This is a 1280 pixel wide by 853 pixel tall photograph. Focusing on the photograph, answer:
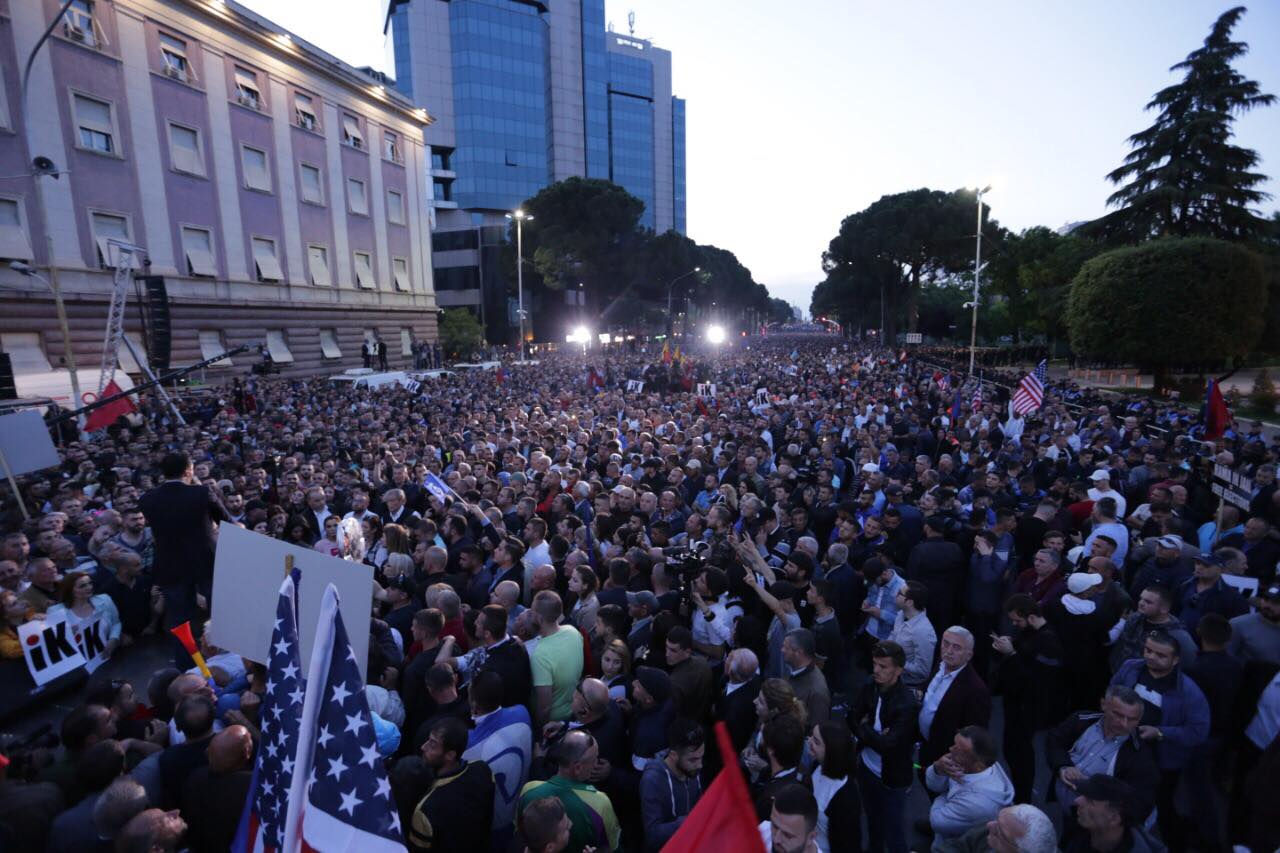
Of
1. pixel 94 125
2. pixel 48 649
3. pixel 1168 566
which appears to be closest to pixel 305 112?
pixel 94 125

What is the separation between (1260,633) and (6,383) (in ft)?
76.6

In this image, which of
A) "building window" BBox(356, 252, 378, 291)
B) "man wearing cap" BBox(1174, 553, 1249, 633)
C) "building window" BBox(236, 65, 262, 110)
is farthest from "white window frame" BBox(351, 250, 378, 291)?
"man wearing cap" BBox(1174, 553, 1249, 633)

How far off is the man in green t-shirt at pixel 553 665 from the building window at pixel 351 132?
36.1 metres

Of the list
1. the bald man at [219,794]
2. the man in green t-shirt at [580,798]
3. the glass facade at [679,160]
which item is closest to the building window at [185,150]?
the bald man at [219,794]

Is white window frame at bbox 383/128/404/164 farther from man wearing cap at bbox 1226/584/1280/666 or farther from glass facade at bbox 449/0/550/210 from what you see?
man wearing cap at bbox 1226/584/1280/666

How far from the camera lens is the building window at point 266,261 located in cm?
2848

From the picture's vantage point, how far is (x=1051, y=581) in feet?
18.0

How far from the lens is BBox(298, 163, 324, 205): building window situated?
1225 inches

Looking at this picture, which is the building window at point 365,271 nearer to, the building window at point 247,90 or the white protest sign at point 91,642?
the building window at point 247,90

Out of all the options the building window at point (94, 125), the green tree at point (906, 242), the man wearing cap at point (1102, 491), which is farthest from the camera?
the green tree at point (906, 242)

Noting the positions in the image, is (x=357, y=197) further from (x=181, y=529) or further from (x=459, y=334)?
(x=181, y=529)

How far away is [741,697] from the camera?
13.1 ft

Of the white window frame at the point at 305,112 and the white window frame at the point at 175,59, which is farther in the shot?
the white window frame at the point at 305,112

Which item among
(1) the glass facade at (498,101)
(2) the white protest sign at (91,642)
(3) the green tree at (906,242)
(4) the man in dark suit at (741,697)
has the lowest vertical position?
(2) the white protest sign at (91,642)
